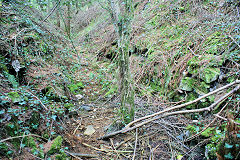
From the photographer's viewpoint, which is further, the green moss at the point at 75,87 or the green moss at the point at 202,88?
the green moss at the point at 75,87

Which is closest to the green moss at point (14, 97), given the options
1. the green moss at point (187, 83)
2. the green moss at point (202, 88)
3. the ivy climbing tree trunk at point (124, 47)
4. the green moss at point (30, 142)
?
the green moss at point (30, 142)

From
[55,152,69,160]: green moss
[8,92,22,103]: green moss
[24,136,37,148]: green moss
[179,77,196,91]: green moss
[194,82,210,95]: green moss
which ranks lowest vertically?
[194,82,210,95]: green moss

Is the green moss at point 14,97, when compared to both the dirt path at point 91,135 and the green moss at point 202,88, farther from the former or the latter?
the green moss at point 202,88

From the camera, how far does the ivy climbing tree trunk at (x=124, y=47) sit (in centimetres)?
238

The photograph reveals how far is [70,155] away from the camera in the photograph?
7.33ft

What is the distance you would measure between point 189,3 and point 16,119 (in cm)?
626

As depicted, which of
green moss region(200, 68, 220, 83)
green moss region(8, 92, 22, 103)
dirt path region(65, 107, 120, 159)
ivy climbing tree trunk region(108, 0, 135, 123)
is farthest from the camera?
green moss region(200, 68, 220, 83)

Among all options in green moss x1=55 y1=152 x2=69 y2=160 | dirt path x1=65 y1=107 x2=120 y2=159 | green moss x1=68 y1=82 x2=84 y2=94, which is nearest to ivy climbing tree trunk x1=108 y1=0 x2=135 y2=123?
dirt path x1=65 y1=107 x2=120 y2=159

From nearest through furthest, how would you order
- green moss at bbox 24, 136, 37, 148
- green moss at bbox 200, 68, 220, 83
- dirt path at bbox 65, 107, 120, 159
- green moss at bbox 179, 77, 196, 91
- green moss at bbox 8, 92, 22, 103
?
1. green moss at bbox 24, 136, 37, 148
2. green moss at bbox 8, 92, 22, 103
3. dirt path at bbox 65, 107, 120, 159
4. green moss at bbox 200, 68, 220, 83
5. green moss at bbox 179, 77, 196, 91

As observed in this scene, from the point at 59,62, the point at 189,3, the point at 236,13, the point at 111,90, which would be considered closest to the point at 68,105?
the point at 111,90

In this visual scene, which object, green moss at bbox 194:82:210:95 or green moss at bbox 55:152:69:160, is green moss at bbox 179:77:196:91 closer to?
green moss at bbox 194:82:210:95

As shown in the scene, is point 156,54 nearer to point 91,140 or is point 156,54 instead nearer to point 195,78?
point 195,78

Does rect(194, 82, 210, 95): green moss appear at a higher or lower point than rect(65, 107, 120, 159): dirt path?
lower

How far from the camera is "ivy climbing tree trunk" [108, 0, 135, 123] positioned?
7.79 ft
